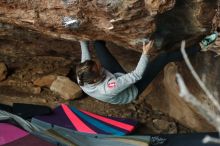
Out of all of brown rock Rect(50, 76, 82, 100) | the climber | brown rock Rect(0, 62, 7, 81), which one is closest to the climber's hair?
the climber

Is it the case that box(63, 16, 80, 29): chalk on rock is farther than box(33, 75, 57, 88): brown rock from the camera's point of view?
No

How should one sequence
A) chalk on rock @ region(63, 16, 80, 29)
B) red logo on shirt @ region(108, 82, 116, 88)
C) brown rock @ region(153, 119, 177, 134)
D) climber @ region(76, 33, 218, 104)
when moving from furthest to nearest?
brown rock @ region(153, 119, 177, 134)
red logo on shirt @ region(108, 82, 116, 88)
climber @ region(76, 33, 218, 104)
chalk on rock @ region(63, 16, 80, 29)

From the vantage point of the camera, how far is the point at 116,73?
4.64m

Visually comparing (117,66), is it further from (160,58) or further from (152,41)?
(152,41)

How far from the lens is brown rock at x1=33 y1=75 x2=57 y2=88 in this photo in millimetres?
6285

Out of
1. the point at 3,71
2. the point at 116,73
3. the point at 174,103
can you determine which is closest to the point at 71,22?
the point at 116,73

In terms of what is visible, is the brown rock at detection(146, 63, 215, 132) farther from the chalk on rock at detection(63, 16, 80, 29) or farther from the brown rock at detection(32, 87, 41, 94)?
the chalk on rock at detection(63, 16, 80, 29)

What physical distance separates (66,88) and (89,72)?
190 centimetres

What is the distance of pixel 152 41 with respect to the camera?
3959 millimetres

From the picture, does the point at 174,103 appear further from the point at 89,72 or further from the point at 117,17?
the point at 117,17

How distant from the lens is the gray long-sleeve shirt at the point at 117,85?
4.22 metres

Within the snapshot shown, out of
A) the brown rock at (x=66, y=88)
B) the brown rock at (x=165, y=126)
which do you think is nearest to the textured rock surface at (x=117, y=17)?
the brown rock at (x=165, y=126)

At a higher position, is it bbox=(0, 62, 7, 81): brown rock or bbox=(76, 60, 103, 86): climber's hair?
bbox=(76, 60, 103, 86): climber's hair

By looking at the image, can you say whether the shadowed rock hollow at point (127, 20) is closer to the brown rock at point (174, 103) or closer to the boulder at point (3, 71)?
the brown rock at point (174, 103)
